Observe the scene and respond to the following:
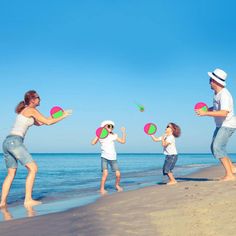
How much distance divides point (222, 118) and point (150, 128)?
2534 millimetres

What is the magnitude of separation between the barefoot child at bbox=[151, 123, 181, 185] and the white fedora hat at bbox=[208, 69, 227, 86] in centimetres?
207

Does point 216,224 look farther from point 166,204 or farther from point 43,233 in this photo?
point 43,233

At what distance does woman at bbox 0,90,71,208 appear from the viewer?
6328 mm

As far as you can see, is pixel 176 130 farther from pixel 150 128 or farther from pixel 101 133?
pixel 101 133

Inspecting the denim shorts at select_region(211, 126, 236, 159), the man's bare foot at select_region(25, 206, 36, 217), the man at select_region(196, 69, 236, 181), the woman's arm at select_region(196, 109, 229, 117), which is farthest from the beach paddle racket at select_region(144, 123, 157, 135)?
the man's bare foot at select_region(25, 206, 36, 217)

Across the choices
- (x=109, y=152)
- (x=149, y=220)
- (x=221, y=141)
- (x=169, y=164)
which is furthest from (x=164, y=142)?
(x=149, y=220)

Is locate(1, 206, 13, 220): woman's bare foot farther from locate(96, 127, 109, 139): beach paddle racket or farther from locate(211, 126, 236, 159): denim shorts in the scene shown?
locate(211, 126, 236, 159): denim shorts

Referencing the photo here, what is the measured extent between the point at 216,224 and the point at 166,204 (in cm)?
133

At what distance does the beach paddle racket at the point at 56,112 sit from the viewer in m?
6.78

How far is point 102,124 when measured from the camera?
361 inches

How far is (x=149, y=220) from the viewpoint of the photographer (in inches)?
148

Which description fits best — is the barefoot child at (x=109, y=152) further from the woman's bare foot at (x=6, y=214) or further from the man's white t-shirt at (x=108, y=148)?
the woman's bare foot at (x=6, y=214)

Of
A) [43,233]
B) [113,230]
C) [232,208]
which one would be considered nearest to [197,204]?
[232,208]

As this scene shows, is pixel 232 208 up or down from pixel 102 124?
down
